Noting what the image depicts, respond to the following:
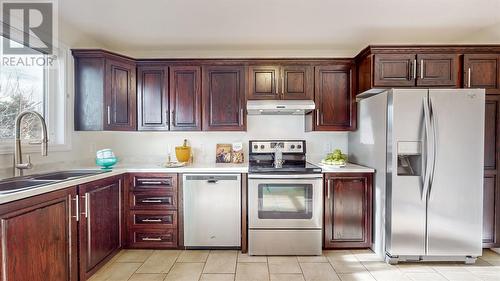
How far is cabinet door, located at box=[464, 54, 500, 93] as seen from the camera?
2.72 metres

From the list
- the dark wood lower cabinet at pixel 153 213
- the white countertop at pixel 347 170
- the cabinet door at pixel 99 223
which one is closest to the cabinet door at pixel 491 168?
the white countertop at pixel 347 170

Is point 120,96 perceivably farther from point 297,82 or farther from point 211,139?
point 297,82

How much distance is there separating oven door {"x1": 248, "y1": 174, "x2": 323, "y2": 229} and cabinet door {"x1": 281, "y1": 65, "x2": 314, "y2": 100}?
1.02 m

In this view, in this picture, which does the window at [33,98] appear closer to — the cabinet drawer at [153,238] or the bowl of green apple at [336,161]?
the cabinet drawer at [153,238]

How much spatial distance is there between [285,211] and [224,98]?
150cm

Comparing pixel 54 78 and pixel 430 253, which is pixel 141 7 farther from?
pixel 430 253

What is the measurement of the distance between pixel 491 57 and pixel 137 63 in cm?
390

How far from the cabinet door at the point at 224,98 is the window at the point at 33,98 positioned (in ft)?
4.93

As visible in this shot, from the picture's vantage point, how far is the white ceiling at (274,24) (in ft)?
7.89

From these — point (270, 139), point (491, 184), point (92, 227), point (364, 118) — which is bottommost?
point (92, 227)

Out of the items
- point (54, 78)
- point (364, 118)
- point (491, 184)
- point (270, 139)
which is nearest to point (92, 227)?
point (54, 78)

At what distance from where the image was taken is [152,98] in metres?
3.22

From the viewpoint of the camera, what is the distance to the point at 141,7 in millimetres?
2445

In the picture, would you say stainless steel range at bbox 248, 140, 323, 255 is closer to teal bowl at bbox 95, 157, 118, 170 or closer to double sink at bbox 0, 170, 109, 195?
teal bowl at bbox 95, 157, 118, 170
